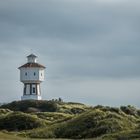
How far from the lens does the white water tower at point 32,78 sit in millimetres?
133625

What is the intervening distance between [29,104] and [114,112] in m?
44.2

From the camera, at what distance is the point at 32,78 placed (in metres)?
134

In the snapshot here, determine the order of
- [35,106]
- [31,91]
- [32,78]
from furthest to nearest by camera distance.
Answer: [32,78] → [31,91] → [35,106]

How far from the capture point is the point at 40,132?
64188mm

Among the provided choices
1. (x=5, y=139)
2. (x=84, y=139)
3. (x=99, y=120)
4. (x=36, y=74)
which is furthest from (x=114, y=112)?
(x=36, y=74)

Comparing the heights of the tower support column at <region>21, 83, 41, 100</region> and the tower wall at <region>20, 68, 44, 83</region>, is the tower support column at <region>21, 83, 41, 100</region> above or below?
below

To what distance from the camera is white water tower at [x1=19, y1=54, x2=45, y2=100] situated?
133625mm

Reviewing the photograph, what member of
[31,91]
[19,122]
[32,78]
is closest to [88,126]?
[19,122]

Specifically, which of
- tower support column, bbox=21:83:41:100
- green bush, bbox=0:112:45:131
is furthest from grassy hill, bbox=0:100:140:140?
tower support column, bbox=21:83:41:100

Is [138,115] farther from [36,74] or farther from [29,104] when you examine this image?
[36,74]

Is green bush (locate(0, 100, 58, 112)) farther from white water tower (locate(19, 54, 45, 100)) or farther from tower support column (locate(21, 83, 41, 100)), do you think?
white water tower (locate(19, 54, 45, 100))

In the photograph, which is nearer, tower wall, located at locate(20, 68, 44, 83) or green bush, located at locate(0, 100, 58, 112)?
green bush, located at locate(0, 100, 58, 112)

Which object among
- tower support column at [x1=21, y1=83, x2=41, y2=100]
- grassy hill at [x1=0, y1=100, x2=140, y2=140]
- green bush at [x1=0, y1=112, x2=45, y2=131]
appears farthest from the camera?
tower support column at [x1=21, y1=83, x2=41, y2=100]

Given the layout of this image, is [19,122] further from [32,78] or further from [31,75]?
[31,75]
